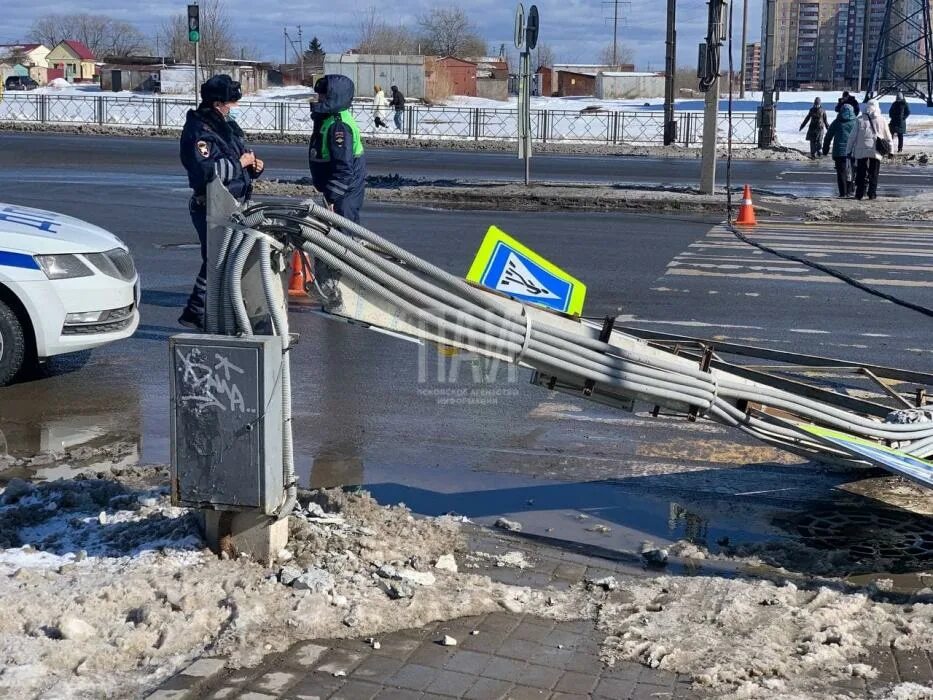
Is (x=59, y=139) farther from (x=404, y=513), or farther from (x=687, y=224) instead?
(x=404, y=513)

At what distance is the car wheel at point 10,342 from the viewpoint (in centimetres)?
795

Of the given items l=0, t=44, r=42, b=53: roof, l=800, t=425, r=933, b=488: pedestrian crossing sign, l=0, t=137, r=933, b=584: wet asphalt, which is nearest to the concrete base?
l=0, t=137, r=933, b=584: wet asphalt

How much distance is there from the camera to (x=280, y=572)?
4.68m

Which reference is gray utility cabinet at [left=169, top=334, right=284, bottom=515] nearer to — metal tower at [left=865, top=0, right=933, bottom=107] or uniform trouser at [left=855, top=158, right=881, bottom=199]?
uniform trouser at [left=855, top=158, right=881, bottom=199]

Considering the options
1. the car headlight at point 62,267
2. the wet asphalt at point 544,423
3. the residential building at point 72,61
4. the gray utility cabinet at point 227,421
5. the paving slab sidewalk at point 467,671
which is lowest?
the paving slab sidewalk at point 467,671

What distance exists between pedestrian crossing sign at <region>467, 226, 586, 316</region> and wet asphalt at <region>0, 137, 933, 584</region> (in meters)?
1.11

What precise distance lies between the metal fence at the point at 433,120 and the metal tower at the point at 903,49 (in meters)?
7.90

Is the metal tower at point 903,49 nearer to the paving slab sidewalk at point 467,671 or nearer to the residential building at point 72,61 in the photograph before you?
the paving slab sidewalk at point 467,671

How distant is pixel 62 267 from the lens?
804 cm

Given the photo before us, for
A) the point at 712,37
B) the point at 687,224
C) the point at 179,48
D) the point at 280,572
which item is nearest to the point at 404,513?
the point at 280,572

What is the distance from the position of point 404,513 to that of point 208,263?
60.2 inches

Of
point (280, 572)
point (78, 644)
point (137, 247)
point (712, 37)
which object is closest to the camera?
point (78, 644)

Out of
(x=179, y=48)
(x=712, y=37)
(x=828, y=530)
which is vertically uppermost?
(x=179, y=48)

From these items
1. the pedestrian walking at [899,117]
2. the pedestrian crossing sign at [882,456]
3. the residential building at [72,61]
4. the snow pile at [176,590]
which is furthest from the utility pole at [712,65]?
the residential building at [72,61]
